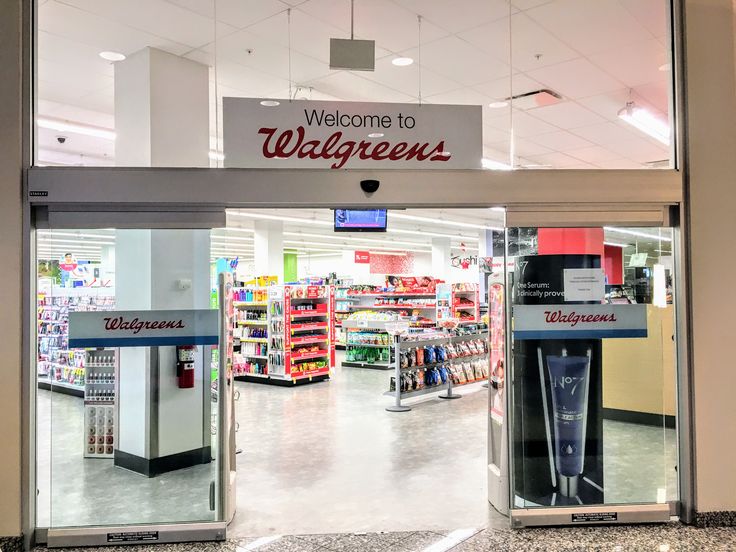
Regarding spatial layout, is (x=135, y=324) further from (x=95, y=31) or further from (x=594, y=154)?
(x=594, y=154)

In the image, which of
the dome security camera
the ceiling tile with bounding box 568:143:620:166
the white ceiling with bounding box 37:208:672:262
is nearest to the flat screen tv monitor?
the dome security camera

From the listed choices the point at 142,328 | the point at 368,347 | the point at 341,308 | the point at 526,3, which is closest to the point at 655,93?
the point at 526,3

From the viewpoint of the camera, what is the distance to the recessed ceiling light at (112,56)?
5391 millimetres

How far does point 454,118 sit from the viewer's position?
3.95 meters

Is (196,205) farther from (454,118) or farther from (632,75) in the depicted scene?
(632,75)

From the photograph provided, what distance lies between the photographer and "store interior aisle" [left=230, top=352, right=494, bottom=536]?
4191 mm

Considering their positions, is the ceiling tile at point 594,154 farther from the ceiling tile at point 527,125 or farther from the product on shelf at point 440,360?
the product on shelf at point 440,360

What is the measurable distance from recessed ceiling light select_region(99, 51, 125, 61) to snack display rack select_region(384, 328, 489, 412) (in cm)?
489

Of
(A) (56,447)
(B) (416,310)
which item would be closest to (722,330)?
(A) (56,447)

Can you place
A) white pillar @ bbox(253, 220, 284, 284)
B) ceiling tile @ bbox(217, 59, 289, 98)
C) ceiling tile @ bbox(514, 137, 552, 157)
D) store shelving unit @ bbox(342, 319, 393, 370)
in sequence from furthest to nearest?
white pillar @ bbox(253, 220, 284, 284)
store shelving unit @ bbox(342, 319, 393, 370)
ceiling tile @ bbox(514, 137, 552, 157)
ceiling tile @ bbox(217, 59, 289, 98)

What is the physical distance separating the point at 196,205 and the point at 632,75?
196 inches

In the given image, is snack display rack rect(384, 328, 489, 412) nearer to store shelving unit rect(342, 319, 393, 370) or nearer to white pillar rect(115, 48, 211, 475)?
store shelving unit rect(342, 319, 393, 370)

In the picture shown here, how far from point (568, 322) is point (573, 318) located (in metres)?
0.05

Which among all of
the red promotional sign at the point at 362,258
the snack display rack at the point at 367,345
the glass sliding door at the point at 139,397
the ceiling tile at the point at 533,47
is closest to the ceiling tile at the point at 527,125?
the ceiling tile at the point at 533,47
